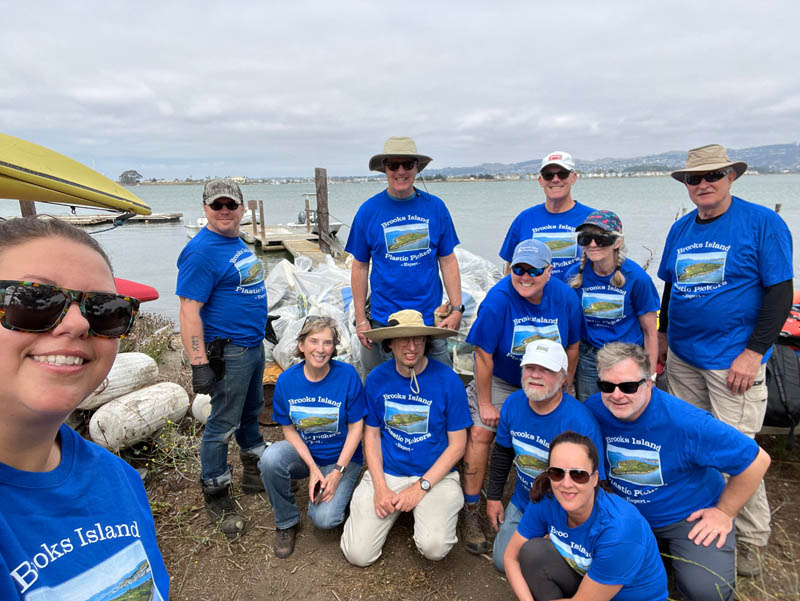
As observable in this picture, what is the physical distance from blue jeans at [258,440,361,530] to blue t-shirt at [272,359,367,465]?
14 centimetres

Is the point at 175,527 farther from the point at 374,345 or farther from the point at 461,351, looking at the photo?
the point at 461,351

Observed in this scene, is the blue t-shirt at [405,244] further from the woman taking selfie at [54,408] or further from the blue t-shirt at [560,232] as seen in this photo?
the woman taking selfie at [54,408]

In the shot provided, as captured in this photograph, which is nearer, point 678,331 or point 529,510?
point 529,510

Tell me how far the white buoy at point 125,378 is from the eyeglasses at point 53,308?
374 cm

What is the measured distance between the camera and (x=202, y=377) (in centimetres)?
296

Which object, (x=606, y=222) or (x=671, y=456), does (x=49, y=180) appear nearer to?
(x=606, y=222)

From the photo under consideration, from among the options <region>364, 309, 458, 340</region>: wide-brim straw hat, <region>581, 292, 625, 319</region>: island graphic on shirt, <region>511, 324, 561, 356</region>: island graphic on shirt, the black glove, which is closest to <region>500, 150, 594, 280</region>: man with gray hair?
<region>581, 292, 625, 319</region>: island graphic on shirt

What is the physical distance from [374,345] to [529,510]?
1.61 m

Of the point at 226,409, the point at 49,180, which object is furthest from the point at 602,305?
the point at 49,180

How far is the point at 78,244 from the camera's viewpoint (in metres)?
0.94

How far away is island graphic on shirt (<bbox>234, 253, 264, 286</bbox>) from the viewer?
3.04 metres

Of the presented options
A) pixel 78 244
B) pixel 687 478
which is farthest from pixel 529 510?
pixel 78 244

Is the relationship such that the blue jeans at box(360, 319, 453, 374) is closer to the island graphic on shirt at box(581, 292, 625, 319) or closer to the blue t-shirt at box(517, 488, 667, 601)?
the island graphic on shirt at box(581, 292, 625, 319)

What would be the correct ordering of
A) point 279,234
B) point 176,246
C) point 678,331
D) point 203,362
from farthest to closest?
point 176,246 → point 279,234 → point 678,331 → point 203,362
